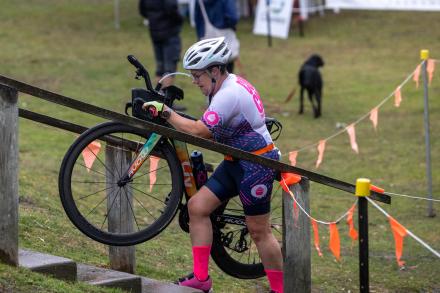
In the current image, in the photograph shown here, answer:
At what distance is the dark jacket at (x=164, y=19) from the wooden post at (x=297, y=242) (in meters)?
9.23

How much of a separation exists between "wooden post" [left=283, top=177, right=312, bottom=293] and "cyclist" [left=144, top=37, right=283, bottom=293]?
0.51 ft

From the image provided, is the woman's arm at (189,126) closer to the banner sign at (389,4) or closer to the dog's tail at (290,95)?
the dog's tail at (290,95)

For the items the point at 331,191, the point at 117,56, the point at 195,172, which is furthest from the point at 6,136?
the point at 117,56

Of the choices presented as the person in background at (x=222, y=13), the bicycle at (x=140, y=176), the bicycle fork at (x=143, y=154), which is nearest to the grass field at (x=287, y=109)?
the bicycle at (x=140, y=176)

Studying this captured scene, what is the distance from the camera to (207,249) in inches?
235

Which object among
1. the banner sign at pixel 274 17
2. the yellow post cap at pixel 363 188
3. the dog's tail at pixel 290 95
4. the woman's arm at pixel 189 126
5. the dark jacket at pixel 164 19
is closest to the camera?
the yellow post cap at pixel 363 188

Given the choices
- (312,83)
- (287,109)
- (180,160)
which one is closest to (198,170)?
(180,160)

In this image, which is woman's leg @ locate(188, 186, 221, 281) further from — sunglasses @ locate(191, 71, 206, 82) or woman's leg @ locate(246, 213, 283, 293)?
sunglasses @ locate(191, 71, 206, 82)

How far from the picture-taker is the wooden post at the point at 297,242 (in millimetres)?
5797

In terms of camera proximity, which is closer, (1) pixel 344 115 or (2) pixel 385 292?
(2) pixel 385 292

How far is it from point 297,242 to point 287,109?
9.67 metres

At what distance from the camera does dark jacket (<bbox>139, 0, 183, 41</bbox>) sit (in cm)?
1476

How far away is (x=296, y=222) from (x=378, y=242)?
11.9 feet

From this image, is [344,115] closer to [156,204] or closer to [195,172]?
[156,204]
